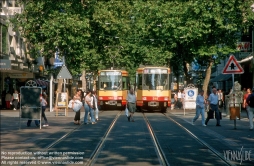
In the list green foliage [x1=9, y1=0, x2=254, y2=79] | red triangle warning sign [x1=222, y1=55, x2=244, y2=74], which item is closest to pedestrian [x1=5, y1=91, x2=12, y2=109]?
green foliage [x1=9, y1=0, x2=254, y2=79]

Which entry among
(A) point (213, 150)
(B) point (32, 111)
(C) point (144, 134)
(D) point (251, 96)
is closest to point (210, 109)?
(D) point (251, 96)

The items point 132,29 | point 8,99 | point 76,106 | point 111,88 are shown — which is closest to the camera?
point 76,106

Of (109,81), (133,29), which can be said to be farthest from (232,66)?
(133,29)

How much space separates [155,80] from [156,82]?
6.4 inches

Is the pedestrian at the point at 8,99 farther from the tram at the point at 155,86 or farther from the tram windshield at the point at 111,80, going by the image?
the tram at the point at 155,86

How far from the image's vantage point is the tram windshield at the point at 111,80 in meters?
44.1

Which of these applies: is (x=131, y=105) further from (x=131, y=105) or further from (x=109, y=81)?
(x=109, y=81)

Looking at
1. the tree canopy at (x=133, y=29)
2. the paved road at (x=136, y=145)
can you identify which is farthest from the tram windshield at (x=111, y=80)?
the paved road at (x=136, y=145)

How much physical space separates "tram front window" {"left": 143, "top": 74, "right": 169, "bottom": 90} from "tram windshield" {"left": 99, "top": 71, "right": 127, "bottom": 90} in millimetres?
4155

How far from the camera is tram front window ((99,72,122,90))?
44.1m

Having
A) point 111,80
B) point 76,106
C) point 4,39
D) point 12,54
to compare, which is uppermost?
point 4,39

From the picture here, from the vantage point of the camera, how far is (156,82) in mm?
40250

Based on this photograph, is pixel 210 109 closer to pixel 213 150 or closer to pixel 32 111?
pixel 32 111

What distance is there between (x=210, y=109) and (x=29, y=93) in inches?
323
